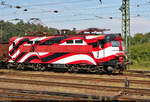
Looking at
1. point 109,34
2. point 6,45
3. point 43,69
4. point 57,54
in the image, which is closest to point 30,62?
point 43,69

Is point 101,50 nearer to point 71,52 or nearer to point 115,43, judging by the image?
point 115,43

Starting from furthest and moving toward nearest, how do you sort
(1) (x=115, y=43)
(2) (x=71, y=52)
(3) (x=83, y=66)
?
(2) (x=71, y=52)
(3) (x=83, y=66)
(1) (x=115, y=43)

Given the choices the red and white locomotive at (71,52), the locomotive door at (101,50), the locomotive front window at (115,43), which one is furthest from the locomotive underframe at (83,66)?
the locomotive front window at (115,43)

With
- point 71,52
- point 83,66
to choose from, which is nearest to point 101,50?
point 83,66

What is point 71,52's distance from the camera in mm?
19578

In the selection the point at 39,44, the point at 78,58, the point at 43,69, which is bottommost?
the point at 43,69

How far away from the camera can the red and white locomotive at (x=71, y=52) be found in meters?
18.3

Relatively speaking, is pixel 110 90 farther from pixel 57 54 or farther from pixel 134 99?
pixel 57 54

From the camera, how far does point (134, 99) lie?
917 centimetres

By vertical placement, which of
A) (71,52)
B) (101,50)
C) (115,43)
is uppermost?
(115,43)

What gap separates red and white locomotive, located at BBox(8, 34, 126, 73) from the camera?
18344 millimetres

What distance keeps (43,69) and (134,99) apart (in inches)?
546

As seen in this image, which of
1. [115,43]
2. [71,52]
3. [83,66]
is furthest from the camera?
[71,52]

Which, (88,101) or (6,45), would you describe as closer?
(88,101)
